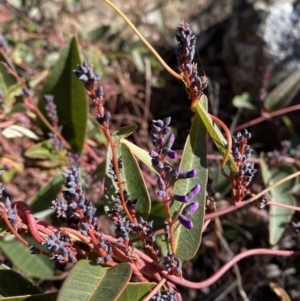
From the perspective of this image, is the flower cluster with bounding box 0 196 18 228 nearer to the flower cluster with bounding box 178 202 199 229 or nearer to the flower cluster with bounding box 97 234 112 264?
the flower cluster with bounding box 97 234 112 264

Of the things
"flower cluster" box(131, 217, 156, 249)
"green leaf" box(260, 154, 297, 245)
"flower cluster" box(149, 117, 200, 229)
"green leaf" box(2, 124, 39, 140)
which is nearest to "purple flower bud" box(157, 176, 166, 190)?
"flower cluster" box(149, 117, 200, 229)

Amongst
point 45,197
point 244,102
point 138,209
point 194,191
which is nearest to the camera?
point 194,191

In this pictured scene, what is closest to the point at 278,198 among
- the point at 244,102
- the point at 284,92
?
the point at 284,92

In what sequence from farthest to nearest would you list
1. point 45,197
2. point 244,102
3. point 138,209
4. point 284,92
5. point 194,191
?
1. point 244,102
2. point 284,92
3. point 45,197
4. point 138,209
5. point 194,191

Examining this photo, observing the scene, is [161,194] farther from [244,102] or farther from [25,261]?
[244,102]

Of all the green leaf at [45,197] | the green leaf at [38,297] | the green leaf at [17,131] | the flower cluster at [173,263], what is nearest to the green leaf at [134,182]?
the flower cluster at [173,263]

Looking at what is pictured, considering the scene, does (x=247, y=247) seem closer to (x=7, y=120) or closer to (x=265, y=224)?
(x=265, y=224)
